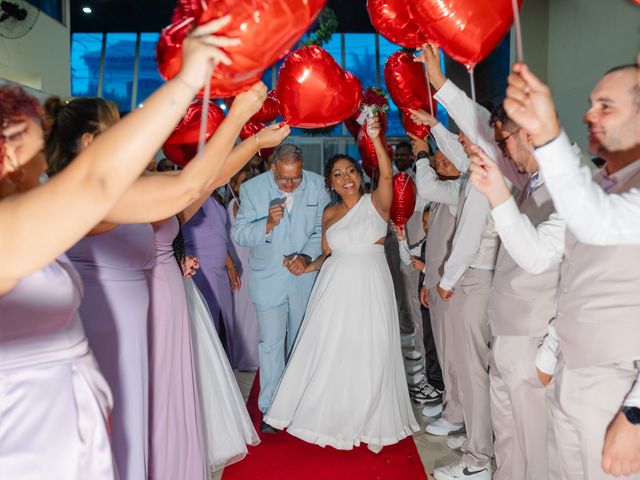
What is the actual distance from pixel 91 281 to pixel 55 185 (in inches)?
35.1

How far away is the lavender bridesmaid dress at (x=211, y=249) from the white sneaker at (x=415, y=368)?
4.92 ft

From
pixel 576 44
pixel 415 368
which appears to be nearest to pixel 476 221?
pixel 415 368

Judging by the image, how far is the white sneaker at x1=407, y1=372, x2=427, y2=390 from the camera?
4.02m

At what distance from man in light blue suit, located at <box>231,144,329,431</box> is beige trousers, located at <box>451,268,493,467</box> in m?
0.95

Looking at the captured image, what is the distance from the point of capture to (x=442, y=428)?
124 inches

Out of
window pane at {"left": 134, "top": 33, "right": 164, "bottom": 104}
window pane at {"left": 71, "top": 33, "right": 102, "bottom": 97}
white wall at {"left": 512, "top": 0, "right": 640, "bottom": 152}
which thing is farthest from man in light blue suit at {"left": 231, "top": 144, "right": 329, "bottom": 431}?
window pane at {"left": 71, "top": 33, "right": 102, "bottom": 97}

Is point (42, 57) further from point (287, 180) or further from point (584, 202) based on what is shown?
point (584, 202)

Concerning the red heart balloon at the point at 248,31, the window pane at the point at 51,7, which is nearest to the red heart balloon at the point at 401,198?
the red heart balloon at the point at 248,31

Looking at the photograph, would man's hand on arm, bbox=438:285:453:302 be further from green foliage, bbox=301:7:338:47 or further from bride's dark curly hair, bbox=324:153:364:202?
green foliage, bbox=301:7:338:47

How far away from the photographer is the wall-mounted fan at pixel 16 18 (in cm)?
685

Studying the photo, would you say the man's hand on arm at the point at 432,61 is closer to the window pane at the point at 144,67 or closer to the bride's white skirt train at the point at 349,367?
the bride's white skirt train at the point at 349,367

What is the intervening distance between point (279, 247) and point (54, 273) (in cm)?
218

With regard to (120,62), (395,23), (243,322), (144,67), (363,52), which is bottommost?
(243,322)

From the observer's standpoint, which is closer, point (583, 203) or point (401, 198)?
point (583, 203)
